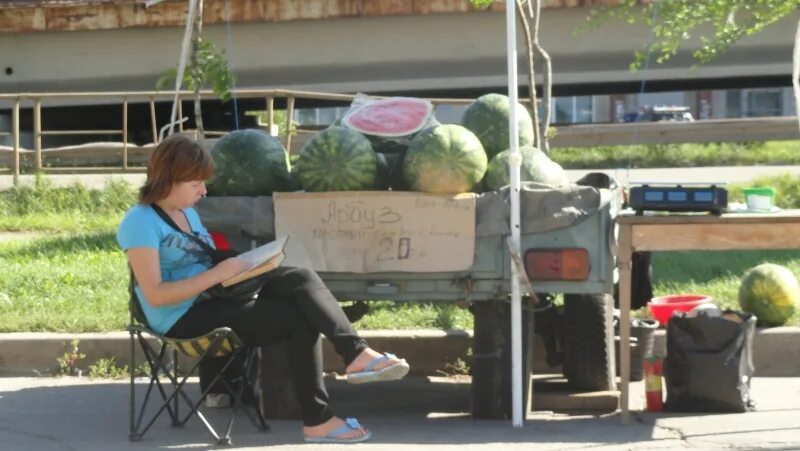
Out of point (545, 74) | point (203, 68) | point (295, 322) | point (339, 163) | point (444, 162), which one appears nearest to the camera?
point (295, 322)

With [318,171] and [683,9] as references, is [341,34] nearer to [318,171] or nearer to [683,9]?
[683,9]

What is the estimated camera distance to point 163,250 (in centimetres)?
637

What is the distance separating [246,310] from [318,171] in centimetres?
93

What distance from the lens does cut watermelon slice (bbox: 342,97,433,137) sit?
7168 mm

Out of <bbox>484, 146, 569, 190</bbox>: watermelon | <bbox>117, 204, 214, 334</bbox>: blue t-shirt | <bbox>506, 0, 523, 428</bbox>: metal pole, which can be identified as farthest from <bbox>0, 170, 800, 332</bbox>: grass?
<bbox>117, 204, 214, 334</bbox>: blue t-shirt

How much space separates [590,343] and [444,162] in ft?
4.45

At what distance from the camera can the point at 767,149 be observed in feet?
80.8

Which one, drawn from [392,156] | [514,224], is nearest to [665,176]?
[392,156]

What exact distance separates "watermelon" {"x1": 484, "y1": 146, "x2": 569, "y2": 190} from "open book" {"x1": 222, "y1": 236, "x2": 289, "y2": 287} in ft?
4.09

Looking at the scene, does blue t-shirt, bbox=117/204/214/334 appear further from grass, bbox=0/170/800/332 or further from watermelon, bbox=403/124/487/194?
grass, bbox=0/170/800/332

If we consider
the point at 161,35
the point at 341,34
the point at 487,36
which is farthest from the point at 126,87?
the point at 487,36

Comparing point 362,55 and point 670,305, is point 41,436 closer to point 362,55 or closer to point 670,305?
point 670,305

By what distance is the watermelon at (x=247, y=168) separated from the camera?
703 centimetres

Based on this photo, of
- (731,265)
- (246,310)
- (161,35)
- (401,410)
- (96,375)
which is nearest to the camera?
(246,310)
